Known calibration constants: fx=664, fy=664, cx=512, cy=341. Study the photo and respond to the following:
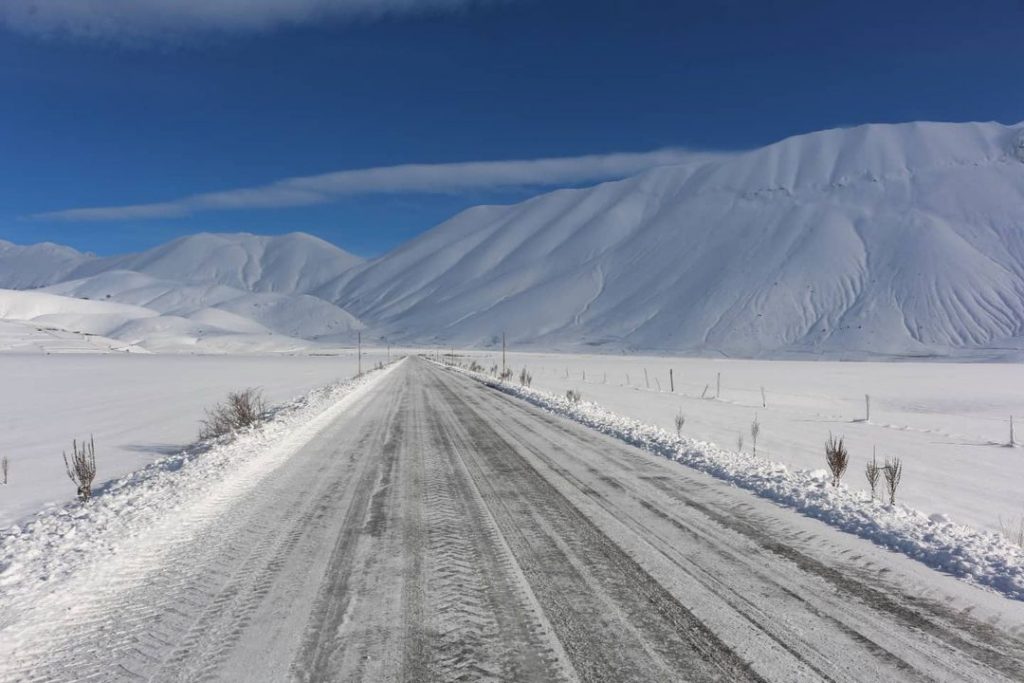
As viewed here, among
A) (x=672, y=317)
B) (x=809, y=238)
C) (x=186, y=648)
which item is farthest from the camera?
(x=809, y=238)

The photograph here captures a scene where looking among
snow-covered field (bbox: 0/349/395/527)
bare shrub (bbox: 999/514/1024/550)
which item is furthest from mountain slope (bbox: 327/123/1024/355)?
bare shrub (bbox: 999/514/1024/550)

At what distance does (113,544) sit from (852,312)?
446 feet

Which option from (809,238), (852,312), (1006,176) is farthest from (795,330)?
(1006,176)

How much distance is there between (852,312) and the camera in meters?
124

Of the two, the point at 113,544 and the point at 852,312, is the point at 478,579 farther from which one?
the point at 852,312

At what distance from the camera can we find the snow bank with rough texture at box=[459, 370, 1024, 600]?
5781 millimetres

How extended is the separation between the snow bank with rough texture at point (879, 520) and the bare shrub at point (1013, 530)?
0.36 meters

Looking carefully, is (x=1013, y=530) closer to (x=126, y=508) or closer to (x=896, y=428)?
(x=126, y=508)

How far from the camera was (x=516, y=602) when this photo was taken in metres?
4.91

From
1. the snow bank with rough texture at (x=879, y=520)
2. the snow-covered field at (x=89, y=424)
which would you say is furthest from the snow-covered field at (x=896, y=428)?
the snow-covered field at (x=89, y=424)

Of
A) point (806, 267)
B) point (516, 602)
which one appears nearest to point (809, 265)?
point (806, 267)

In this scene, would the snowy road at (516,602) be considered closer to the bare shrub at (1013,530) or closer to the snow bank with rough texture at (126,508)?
the snow bank with rough texture at (126,508)

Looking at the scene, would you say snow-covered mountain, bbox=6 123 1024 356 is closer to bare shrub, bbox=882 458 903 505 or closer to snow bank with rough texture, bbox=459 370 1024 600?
snow bank with rough texture, bbox=459 370 1024 600

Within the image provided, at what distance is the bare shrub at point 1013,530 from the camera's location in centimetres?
A: 732
